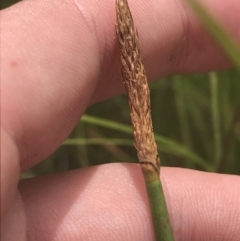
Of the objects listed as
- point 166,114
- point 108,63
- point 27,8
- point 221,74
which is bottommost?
point 166,114

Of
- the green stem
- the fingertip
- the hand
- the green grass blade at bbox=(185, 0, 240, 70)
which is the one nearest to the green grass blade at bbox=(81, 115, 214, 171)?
the hand

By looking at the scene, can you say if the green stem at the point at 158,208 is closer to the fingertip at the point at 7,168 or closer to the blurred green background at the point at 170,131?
the fingertip at the point at 7,168

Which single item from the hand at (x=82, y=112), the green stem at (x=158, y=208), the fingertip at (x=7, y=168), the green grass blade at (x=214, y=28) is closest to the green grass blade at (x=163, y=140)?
the hand at (x=82, y=112)

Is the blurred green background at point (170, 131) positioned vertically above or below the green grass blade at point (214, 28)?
below

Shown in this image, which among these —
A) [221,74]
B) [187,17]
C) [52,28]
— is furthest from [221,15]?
[52,28]

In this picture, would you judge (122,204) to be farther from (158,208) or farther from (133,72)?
(133,72)

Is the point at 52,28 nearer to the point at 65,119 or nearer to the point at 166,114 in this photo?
the point at 65,119

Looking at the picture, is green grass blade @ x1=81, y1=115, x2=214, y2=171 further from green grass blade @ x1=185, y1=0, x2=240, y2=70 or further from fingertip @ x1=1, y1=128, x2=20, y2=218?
green grass blade @ x1=185, y1=0, x2=240, y2=70
